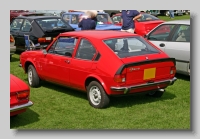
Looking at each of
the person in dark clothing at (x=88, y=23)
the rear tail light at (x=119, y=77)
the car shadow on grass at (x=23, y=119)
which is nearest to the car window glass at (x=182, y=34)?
the person in dark clothing at (x=88, y=23)

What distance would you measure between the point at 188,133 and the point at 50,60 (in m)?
3.47

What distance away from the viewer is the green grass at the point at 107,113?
5805mm

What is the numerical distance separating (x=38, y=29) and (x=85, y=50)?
515cm

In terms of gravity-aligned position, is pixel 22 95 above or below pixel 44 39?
below

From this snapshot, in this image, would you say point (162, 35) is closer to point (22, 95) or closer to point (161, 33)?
point (161, 33)

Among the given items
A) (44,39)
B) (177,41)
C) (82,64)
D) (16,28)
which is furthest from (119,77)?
(16,28)

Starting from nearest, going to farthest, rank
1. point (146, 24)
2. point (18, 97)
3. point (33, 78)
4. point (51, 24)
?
1. point (18, 97)
2. point (33, 78)
3. point (51, 24)
4. point (146, 24)

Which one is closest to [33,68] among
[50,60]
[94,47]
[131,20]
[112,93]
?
[50,60]

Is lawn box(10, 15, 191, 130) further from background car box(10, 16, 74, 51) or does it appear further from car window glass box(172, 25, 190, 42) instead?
background car box(10, 16, 74, 51)

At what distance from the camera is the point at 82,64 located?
22.2ft

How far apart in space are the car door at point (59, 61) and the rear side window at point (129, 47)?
36.3 inches

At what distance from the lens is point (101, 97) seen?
640cm

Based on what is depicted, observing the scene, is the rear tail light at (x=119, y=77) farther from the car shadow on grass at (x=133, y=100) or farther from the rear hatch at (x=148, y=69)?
the car shadow on grass at (x=133, y=100)

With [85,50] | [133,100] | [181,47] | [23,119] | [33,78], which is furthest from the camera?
[181,47]
